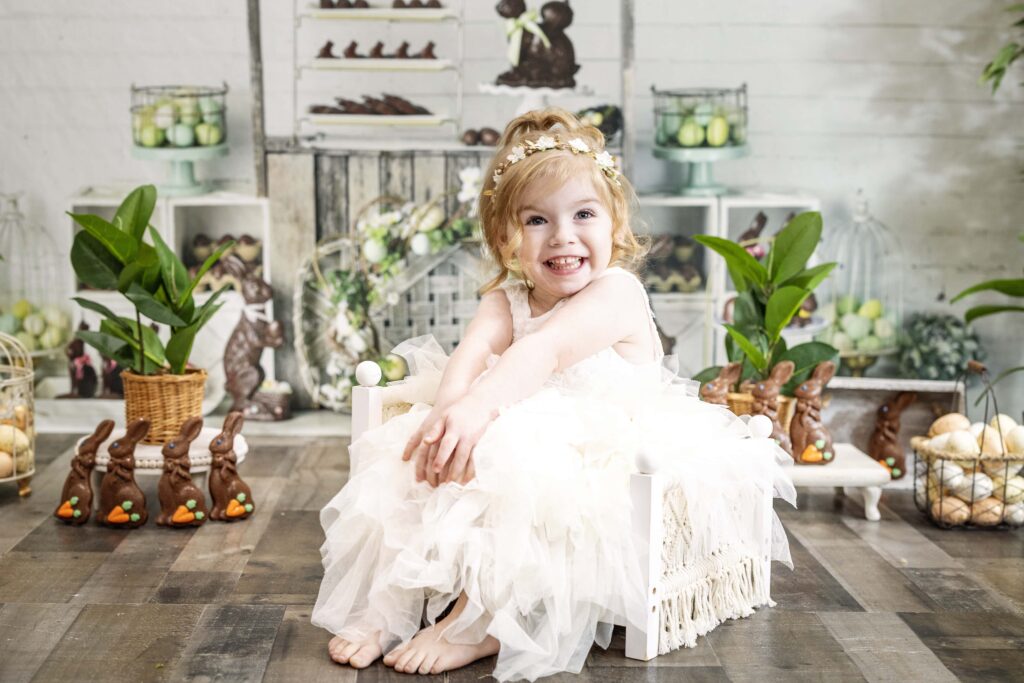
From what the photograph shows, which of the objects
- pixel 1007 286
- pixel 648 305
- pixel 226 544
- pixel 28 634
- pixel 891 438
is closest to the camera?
pixel 28 634

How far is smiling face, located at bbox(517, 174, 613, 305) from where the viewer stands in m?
2.36

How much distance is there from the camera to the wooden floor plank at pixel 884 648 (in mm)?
2154

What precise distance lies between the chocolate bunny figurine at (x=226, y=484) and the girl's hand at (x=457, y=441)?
39.4 inches

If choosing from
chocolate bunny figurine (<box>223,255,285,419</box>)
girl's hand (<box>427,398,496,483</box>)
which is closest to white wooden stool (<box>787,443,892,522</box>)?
girl's hand (<box>427,398,496,483</box>)

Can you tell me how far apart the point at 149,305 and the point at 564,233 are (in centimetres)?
125

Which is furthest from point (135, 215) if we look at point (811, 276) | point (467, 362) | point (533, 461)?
point (811, 276)

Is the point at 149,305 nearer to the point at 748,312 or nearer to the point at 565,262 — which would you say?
the point at 565,262

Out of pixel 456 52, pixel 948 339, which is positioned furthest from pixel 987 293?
pixel 456 52

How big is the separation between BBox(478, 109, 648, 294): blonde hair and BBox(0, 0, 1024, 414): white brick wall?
5.07ft

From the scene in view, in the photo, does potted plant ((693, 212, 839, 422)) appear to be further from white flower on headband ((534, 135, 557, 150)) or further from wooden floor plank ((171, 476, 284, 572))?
wooden floor plank ((171, 476, 284, 572))

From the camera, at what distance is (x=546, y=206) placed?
2373 mm

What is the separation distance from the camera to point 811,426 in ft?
10.3

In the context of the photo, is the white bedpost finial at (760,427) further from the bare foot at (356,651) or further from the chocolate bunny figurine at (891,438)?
the chocolate bunny figurine at (891,438)

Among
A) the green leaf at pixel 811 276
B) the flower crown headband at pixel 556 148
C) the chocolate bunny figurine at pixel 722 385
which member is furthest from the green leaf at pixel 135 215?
the green leaf at pixel 811 276
